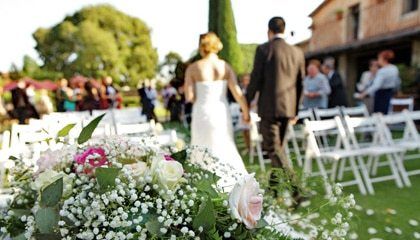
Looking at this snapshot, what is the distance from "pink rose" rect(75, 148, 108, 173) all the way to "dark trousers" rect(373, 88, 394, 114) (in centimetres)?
733

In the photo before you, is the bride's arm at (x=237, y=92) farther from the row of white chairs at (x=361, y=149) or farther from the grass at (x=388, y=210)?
the grass at (x=388, y=210)

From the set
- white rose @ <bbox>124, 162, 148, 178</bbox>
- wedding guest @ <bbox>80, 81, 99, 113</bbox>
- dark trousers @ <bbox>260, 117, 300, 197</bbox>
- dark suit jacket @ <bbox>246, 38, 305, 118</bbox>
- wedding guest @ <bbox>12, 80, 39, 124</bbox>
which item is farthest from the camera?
wedding guest @ <bbox>80, 81, 99, 113</bbox>

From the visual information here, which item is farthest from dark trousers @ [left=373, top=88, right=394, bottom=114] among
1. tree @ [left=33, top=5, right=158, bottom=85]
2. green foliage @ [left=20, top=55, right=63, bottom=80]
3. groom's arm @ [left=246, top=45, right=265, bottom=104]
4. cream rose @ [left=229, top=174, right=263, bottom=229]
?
green foliage @ [left=20, top=55, right=63, bottom=80]

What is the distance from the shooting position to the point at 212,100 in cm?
480

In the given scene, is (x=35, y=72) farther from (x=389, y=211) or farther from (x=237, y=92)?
(x=389, y=211)

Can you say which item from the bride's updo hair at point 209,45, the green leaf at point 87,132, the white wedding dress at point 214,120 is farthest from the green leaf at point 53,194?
the white wedding dress at point 214,120

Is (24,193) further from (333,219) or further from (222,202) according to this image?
(333,219)

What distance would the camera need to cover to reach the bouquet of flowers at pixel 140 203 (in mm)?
888

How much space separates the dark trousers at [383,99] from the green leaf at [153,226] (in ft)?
24.4

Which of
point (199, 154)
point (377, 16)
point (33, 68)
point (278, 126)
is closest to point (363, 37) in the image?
point (377, 16)

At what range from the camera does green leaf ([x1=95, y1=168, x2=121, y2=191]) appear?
0.93 m

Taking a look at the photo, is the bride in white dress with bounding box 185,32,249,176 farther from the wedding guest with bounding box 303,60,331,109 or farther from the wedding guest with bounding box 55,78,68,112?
the wedding guest with bounding box 55,78,68,112

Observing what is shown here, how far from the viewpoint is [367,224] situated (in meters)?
3.84

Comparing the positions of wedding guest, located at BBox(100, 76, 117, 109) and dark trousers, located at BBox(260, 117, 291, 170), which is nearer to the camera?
dark trousers, located at BBox(260, 117, 291, 170)
